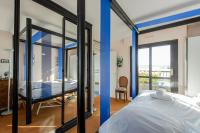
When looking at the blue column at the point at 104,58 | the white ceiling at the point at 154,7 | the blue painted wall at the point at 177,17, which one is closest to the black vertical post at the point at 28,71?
the blue column at the point at 104,58

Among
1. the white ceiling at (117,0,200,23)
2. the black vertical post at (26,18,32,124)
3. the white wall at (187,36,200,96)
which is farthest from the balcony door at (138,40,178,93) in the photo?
the black vertical post at (26,18,32,124)

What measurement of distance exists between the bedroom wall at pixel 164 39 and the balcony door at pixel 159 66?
0.11 m

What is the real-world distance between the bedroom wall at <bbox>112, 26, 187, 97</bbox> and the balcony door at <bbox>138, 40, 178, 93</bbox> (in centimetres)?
11

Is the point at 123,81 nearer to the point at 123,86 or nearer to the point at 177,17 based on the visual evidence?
the point at 123,86

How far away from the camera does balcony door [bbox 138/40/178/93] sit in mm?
3566

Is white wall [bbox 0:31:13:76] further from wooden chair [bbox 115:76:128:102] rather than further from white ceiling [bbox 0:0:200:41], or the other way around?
wooden chair [bbox 115:76:128:102]

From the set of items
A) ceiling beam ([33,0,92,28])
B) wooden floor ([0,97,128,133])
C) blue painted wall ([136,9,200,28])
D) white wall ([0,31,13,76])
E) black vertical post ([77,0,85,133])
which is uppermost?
blue painted wall ([136,9,200,28])

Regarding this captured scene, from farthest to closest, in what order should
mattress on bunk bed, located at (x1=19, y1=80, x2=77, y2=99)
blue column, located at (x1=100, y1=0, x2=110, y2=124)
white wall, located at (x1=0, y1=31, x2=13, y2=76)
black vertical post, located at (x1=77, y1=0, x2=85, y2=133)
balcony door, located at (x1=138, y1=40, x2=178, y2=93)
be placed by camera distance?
1. balcony door, located at (x1=138, y1=40, x2=178, y2=93)
2. white wall, located at (x1=0, y1=31, x2=13, y2=76)
3. mattress on bunk bed, located at (x1=19, y1=80, x2=77, y2=99)
4. blue column, located at (x1=100, y1=0, x2=110, y2=124)
5. black vertical post, located at (x1=77, y1=0, x2=85, y2=133)

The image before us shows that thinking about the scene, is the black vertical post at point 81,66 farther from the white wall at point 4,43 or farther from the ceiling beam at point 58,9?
the white wall at point 4,43

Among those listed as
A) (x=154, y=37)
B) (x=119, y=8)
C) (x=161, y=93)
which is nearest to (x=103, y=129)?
(x=161, y=93)

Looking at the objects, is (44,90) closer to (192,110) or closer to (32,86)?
(32,86)

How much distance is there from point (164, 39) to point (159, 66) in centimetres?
86

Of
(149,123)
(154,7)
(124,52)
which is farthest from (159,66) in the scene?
(149,123)

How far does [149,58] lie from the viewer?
13.4 ft
